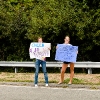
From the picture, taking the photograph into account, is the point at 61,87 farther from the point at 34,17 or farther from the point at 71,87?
the point at 34,17

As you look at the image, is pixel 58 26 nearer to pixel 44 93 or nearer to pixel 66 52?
pixel 66 52

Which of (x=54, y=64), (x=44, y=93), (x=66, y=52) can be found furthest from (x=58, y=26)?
(x=44, y=93)

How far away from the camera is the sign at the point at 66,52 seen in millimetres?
12366

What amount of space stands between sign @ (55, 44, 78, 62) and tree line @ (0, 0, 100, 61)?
304 centimetres

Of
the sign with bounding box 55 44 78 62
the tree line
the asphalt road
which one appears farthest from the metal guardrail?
the asphalt road

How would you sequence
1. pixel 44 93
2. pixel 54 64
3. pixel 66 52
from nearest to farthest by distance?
1. pixel 44 93
2. pixel 66 52
3. pixel 54 64

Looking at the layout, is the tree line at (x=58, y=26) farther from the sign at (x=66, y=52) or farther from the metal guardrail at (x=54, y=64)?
the sign at (x=66, y=52)

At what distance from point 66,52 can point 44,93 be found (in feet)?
8.62

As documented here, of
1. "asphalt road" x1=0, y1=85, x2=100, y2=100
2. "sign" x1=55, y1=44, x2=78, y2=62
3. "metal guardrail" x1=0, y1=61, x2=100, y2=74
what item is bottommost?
"asphalt road" x1=0, y1=85, x2=100, y2=100

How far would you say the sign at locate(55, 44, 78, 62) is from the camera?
40.6 ft

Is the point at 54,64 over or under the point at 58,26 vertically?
under

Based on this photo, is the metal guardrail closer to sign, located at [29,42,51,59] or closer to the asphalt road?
sign, located at [29,42,51,59]

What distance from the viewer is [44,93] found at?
409 inches

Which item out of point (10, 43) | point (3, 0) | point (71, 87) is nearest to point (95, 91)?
point (71, 87)
